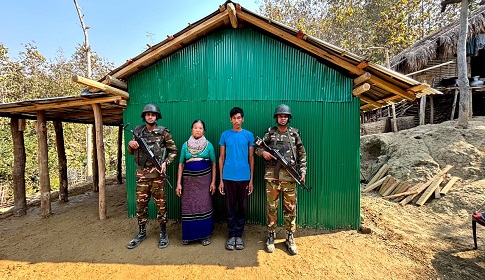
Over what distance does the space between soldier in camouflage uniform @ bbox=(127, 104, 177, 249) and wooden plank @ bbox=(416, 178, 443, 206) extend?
5.93m

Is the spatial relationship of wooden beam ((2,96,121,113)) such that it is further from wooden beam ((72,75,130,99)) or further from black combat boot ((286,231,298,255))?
black combat boot ((286,231,298,255))

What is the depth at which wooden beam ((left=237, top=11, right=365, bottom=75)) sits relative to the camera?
3.74 m

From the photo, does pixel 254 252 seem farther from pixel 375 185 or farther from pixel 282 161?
pixel 375 185

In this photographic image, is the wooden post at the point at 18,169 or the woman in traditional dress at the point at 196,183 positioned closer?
the woman in traditional dress at the point at 196,183

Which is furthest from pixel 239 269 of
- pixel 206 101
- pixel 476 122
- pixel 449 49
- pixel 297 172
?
A: pixel 449 49

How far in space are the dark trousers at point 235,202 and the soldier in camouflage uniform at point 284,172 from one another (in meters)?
0.40

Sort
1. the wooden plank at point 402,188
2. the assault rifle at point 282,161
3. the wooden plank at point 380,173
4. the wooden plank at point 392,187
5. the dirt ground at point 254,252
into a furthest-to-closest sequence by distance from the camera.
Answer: the wooden plank at point 380,173 < the wooden plank at point 392,187 < the wooden plank at point 402,188 < the assault rifle at point 282,161 < the dirt ground at point 254,252

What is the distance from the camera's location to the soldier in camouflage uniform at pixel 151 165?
11.9 ft

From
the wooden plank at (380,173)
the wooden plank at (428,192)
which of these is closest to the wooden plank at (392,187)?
the wooden plank at (428,192)

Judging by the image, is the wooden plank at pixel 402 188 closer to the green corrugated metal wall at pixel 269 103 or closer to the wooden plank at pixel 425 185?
the wooden plank at pixel 425 185

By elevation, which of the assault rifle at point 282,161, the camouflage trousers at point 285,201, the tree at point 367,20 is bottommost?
the camouflage trousers at point 285,201

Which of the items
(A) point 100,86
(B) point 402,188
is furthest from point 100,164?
(B) point 402,188

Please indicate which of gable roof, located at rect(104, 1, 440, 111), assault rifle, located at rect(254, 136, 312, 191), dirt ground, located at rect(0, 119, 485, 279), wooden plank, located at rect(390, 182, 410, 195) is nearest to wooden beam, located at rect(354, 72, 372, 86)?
gable roof, located at rect(104, 1, 440, 111)

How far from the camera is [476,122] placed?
829 centimetres
